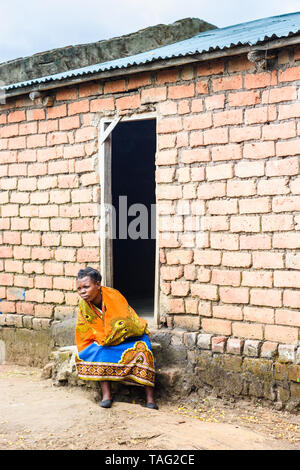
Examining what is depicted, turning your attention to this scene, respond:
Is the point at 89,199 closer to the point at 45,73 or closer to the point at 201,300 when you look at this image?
the point at 201,300

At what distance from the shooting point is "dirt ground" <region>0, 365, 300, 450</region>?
4.10m

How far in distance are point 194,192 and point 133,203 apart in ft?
11.0

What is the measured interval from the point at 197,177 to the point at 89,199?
1.34 meters

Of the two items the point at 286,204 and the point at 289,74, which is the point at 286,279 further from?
the point at 289,74

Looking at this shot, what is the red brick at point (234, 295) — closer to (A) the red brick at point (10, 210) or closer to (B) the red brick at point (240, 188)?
(B) the red brick at point (240, 188)

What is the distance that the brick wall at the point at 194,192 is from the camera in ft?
16.3

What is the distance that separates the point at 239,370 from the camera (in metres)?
5.22

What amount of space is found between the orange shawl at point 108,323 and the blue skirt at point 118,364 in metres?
0.08

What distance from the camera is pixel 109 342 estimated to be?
16.4ft

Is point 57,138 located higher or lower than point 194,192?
higher

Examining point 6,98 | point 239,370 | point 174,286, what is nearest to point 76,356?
point 174,286

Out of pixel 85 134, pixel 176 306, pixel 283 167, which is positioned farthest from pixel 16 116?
pixel 283 167

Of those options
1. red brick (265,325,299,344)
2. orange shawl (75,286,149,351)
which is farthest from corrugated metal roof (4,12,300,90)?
red brick (265,325,299,344)

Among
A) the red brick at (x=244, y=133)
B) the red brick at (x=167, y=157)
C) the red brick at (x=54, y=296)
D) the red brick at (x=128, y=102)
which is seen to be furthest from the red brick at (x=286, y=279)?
the red brick at (x=54, y=296)
